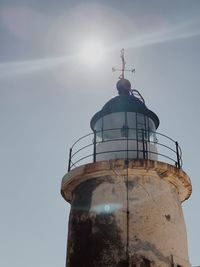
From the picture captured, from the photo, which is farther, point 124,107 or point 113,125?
point 124,107

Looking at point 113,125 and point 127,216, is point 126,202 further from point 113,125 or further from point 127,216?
point 113,125

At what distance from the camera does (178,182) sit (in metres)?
10.0

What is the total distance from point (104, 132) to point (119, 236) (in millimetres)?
2934

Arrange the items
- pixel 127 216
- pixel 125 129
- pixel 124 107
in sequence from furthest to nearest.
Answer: pixel 124 107, pixel 125 129, pixel 127 216

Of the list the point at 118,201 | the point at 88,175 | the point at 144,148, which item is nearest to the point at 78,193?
the point at 88,175

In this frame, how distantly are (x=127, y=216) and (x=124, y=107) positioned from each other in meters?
3.04

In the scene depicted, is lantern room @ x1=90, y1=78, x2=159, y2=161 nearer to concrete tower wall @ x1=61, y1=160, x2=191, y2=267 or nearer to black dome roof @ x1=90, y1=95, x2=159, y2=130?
black dome roof @ x1=90, y1=95, x2=159, y2=130

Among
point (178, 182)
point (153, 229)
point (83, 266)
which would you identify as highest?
point (178, 182)

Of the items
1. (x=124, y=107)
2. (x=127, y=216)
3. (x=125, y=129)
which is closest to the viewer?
(x=127, y=216)

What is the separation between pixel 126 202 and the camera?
918cm

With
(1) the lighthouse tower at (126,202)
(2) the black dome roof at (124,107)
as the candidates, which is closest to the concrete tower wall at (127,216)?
(1) the lighthouse tower at (126,202)

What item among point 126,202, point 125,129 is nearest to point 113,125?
point 125,129

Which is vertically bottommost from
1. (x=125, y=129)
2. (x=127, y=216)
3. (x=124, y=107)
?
(x=127, y=216)

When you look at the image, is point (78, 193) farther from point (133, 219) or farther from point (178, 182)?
point (178, 182)
